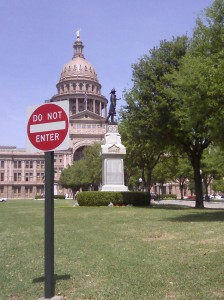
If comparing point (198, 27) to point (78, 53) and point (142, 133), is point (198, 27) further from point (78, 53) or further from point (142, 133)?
point (78, 53)

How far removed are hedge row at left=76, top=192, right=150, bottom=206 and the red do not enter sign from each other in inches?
963

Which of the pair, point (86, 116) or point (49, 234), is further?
point (86, 116)

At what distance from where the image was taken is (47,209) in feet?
18.0

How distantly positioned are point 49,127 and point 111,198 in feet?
80.8

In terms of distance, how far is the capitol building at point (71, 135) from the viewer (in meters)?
137

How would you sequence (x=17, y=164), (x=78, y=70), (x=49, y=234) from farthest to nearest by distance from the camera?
(x=78, y=70) → (x=17, y=164) → (x=49, y=234)

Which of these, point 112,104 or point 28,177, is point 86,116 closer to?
point 28,177

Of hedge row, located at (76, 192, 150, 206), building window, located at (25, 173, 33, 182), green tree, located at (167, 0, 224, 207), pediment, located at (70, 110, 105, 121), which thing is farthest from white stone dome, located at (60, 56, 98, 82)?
green tree, located at (167, 0, 224, 207)

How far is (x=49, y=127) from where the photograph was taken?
5602mm

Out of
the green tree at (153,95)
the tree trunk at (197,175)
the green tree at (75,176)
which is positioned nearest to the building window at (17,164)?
the green tree at (75,176)

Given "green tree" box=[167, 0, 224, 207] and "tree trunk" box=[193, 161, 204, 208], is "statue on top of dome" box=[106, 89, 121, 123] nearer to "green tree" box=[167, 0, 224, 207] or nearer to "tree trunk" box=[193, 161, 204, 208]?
"tree trunk" box=[193, 161, 204, 208]

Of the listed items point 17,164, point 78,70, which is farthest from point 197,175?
point 78,70

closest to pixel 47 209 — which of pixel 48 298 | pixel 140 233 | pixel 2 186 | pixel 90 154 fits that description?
pixel 48 298

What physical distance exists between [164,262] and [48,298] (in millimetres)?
3223
